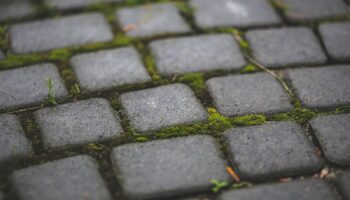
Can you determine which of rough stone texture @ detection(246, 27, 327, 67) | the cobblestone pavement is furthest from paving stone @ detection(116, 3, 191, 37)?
rough stone texture @ detection(246, 27, 327, 67)

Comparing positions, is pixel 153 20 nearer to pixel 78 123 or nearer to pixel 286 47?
pixel 286 47

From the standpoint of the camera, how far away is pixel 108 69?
1.87 metres

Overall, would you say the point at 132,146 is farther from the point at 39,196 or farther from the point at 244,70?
the point at 244,70

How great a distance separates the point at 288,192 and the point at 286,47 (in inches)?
34.7

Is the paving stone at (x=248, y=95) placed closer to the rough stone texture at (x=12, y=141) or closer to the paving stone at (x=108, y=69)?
the paving stone at (x=108, y=69)

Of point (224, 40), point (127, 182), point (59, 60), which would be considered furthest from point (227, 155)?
point (59, 60)

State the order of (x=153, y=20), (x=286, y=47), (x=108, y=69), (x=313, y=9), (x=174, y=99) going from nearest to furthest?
(x=174, y=99)
(x=108, y=69)
(x=286, y=47)
(x=153, y=20)
(x=313, y=9)

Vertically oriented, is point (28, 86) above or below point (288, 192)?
above

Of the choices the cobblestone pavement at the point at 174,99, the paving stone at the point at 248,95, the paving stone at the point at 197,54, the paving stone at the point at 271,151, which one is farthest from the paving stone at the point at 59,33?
the paving stone at the point at 271,151

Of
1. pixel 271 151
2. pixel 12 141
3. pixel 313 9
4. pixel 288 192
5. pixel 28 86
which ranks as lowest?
pixel 288 192

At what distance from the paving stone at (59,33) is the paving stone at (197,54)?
1.02ft

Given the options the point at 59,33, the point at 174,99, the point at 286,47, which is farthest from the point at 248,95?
the point at 59,33

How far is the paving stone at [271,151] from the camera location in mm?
1437

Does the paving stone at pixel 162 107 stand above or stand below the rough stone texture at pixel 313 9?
below
